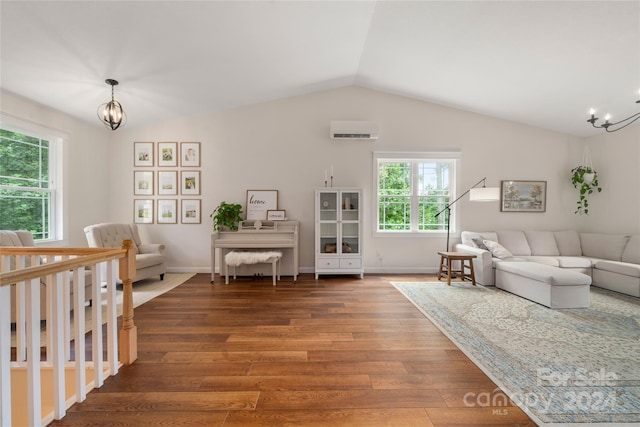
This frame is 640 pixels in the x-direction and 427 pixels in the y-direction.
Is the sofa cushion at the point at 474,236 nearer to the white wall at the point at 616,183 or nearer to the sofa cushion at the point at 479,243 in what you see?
the sofa cushion at the point at 479,243

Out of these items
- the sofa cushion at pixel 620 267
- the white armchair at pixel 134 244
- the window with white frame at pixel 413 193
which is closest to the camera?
the sofa cushion at pixel 620 267

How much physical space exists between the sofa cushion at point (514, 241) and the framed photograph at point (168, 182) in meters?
5.72

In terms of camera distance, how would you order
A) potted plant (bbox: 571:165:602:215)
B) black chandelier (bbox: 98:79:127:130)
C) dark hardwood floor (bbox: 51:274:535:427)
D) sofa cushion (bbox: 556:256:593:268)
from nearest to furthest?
dark hardwood floor (bbox: 51:274:535:427) → black chandelier (bbox: 98:79:127:130) → sofa cushion (bbox: 556:256:593:268) → potted plant (bbox: 571:165:602:215)

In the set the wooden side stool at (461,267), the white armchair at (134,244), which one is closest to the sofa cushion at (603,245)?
the wooden side stool at (461,267)

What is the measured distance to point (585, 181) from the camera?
4.77 metres

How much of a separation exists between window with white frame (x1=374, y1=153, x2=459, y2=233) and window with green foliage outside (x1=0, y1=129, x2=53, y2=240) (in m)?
5.10

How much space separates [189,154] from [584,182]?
6.89m

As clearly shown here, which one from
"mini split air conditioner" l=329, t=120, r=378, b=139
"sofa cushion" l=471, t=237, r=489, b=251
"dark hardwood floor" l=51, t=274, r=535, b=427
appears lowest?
"dark hardwood floor" l=51, t=274, r=535, b=427

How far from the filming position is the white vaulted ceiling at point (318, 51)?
2.61 m

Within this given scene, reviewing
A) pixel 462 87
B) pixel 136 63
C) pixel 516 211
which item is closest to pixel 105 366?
pixel 136 63

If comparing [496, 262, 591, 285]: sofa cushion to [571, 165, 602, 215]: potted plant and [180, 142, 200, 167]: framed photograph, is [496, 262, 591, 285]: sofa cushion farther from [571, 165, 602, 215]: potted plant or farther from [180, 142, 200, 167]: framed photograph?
[180, 142, 200, 167]: framed photograph

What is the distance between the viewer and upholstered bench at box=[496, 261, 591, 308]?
314 centimetres

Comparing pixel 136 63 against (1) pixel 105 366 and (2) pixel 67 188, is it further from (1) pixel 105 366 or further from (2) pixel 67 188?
(1) pixel 105 366

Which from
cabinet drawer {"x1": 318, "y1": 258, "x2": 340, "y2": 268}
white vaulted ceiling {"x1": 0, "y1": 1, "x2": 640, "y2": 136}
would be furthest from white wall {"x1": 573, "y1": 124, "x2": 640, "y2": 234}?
cabinet drawer {"x1": 318, "y1": 258, "x2": 340, "y2": 268}
